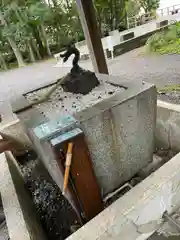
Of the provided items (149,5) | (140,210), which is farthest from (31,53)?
(140,210)

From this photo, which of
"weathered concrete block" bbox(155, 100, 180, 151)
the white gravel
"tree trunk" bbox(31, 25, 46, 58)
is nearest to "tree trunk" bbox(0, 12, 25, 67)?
"tree trunk" bbox(31, 25, 46, 58)

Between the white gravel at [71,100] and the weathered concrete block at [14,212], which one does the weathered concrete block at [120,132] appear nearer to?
the white gravel at [71,100]

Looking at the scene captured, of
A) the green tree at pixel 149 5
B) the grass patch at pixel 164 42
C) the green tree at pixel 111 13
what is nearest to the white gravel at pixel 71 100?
the grass patch at pixel 164 42

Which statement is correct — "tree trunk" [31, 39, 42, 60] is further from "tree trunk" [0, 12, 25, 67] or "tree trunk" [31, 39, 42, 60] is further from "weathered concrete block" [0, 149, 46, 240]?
"weathered concrete block" [0, 149, 46, 240]

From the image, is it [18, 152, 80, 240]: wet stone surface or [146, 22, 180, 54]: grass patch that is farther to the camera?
[146, 22, 180, 54]: grass patch

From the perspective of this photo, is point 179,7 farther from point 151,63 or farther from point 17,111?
point 17,111

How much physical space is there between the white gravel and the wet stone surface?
2.97 feet

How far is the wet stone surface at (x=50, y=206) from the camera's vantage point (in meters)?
1.71

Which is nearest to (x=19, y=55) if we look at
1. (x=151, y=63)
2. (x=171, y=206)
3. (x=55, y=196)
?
(x=151, y=63)

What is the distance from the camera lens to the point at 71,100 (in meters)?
1.55

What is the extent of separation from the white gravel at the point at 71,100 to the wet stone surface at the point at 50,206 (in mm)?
906

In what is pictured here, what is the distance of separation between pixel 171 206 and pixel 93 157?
65 cm

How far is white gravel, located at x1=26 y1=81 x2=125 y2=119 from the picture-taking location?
143 centimetres

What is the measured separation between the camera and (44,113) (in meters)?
1.43
